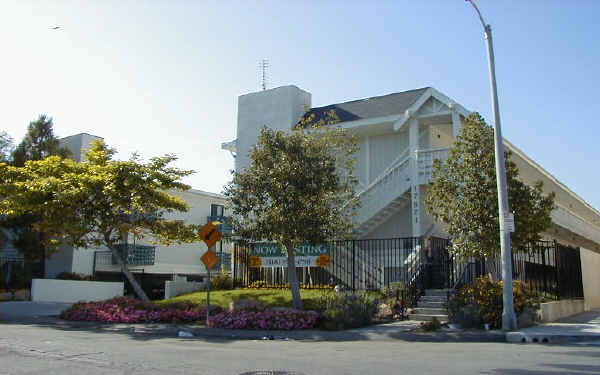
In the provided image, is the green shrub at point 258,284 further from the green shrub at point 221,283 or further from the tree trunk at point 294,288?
the tree trunk at point 294,288

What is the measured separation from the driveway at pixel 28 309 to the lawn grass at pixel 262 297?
14.4 ft

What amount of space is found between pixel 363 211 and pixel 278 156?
22.6ft

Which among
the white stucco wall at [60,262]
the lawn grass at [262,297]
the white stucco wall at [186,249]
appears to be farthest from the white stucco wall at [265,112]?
the white stucco wall at [60,262]

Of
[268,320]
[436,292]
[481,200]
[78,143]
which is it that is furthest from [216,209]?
[481,200]

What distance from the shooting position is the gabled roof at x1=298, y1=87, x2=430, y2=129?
23.8 m

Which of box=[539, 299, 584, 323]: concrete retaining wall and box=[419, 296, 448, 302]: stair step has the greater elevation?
box=[419, 296, 448, 302]: stair step

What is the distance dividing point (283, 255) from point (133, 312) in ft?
18.6

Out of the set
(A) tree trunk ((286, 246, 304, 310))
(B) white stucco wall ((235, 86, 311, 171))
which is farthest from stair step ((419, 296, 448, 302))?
(B) white stucco wall ((235, 86, 311, 171))

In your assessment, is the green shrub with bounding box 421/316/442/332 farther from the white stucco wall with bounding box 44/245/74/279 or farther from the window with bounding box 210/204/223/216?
the window with bounding box 210/204/223/216

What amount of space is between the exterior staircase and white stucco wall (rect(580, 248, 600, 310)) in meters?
7.12

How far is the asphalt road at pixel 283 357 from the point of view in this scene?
8.02 meters

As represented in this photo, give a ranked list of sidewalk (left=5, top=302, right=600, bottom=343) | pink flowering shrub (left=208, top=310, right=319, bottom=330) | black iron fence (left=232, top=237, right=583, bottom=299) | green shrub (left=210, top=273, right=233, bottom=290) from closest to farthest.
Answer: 1. sidewalk (left=5, top=302, right=600, bottom=343)
2. pink flowering shrub (left=208, top=310, right=319, bottom=330)
3. black iron fence (left=232, top=237, right=583, bottom=299)
4. green shrub (left=210, top=273, right=233, bottom=290)

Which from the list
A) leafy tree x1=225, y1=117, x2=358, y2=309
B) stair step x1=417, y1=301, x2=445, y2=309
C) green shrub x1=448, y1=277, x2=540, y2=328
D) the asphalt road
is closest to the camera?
the asphalt road

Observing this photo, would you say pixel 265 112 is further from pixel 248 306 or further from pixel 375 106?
pixel 248 306
